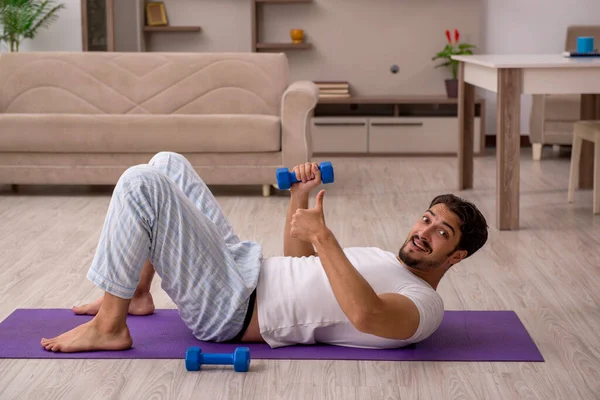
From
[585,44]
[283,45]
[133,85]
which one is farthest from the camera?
[283,45]

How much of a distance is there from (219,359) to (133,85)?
3.40m

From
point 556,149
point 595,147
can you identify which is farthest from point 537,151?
point 595,147

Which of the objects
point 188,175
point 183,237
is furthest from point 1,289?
point 183,237

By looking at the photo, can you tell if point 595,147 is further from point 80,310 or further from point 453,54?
point 80,310

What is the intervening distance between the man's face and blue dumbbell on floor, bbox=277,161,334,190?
0.84 ft

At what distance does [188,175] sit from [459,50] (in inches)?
181

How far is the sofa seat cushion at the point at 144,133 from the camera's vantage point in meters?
4.73

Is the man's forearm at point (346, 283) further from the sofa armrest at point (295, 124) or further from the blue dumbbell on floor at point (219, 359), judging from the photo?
the sofa armrest at point (295, 124)

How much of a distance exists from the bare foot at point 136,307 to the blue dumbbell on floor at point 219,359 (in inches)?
19.3

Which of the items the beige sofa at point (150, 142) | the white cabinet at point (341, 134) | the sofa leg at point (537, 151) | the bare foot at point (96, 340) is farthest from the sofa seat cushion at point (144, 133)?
the bare foot at point (96, 340)

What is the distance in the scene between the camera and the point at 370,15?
6.84 m

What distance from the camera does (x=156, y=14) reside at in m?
6.81

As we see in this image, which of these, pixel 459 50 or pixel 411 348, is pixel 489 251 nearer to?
pixel 411 348

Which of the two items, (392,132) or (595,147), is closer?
(595,147)
